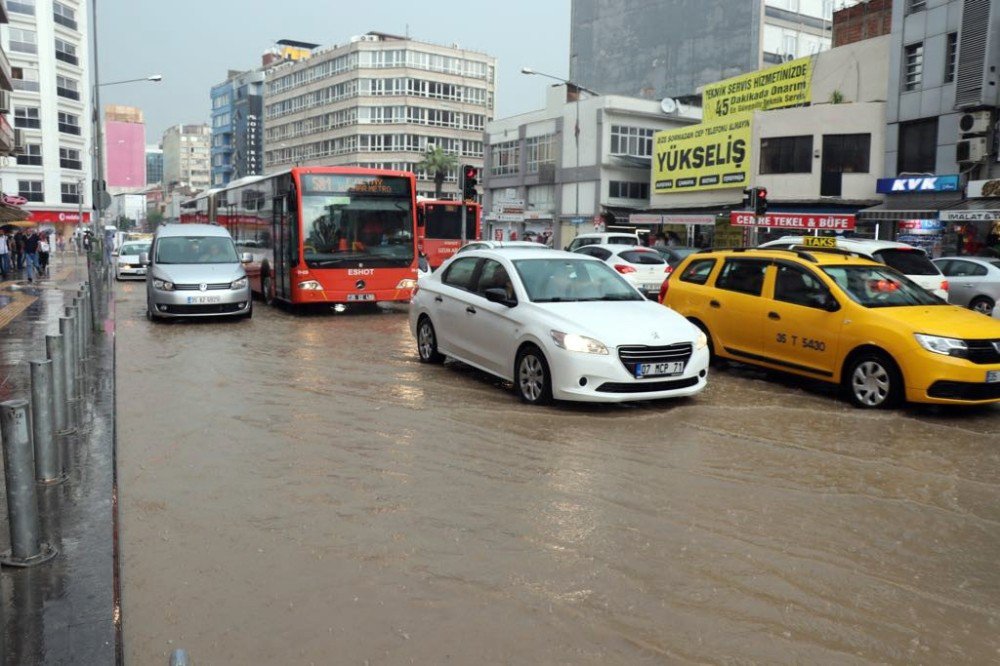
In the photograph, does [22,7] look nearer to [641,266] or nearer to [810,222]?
[810,222]

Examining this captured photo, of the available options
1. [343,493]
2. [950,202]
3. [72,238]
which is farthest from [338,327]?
[72,238]

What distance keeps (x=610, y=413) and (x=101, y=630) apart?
539 centimetres

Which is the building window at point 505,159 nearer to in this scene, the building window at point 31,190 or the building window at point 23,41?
the building window at point 31,190

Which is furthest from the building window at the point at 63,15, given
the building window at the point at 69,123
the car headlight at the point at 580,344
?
the car headlight at the point at 580,344

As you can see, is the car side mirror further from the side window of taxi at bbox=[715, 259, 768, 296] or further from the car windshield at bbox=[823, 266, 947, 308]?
the car windshield at bbox=[823, 266, 947, 308]

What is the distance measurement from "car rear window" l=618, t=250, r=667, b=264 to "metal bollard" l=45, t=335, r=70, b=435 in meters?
16.5

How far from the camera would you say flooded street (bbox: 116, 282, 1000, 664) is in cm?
384

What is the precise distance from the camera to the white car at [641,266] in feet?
70.9

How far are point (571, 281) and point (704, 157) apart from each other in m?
35.5

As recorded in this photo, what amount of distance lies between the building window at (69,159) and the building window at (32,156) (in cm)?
199

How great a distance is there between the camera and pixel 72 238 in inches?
2854

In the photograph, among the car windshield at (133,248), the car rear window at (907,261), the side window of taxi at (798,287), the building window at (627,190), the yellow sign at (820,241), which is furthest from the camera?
the building window at (627,190)

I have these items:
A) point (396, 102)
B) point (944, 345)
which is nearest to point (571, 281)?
point (944, 345)

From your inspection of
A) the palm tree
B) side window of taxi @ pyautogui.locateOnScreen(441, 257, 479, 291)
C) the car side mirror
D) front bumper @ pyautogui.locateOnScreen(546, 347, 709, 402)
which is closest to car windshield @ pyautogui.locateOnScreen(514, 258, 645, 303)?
the car side mirror
